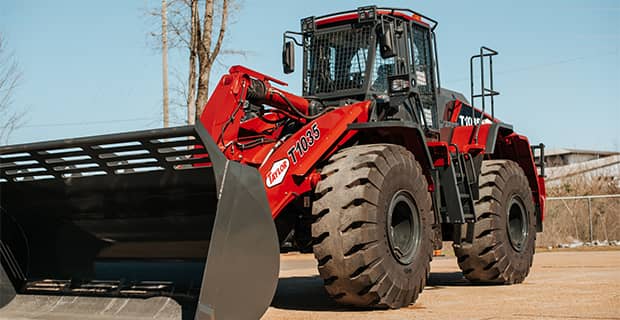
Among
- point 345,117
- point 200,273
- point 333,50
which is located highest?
point 333,50

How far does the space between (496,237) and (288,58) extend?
11.0 ft

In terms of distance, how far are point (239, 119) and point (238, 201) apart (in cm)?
199

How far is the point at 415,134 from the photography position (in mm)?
8234

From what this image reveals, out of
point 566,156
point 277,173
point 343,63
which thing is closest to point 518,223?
point 343,63

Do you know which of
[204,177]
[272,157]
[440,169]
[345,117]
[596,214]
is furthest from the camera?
[596,214]

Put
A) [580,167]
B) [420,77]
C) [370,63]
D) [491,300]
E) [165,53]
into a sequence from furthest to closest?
[580,167]
[165,53]
[420,77]
[370,63]
[491,300]

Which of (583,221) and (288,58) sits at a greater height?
(288,58)

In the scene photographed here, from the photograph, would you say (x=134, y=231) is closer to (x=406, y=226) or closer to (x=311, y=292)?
(x=406, y=226)

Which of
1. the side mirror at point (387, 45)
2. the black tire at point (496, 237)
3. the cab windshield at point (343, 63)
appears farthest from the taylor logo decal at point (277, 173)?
the black tire at point (496, 237)

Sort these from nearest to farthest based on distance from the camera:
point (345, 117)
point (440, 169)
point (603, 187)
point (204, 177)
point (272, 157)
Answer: point (204, 177) → point (272, 157) → point (345, 117) → point (440, 169) → point (603, 187)

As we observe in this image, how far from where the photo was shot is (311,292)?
955 cm

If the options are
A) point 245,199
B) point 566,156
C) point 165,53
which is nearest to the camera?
point 245,199

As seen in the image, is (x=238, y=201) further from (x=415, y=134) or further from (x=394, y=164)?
(x=415, y=134)

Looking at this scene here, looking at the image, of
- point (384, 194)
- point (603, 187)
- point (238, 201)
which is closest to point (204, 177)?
point (238, 201)
